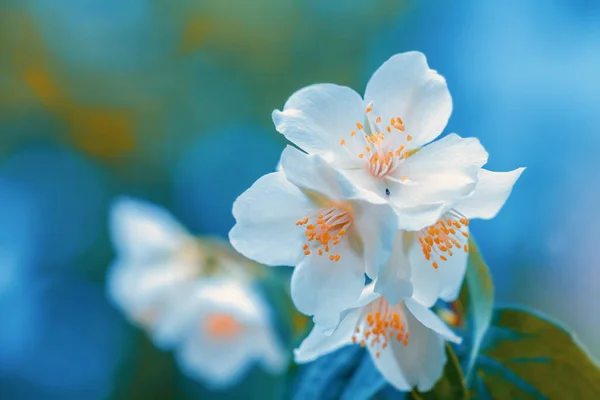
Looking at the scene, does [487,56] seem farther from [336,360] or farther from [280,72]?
[336,360]

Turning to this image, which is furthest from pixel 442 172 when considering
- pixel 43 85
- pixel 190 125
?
pixel 43 85

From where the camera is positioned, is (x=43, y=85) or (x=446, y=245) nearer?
(x=446, y=245)

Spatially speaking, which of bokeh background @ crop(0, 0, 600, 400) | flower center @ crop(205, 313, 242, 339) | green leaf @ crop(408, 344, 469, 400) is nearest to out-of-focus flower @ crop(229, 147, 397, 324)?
green leaf @ crop(408, 344, 469, 400)

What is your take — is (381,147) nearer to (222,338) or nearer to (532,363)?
(532,363)

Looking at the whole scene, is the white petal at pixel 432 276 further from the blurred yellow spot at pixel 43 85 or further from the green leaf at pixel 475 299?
the blurred yellow spot at pixel 43 85

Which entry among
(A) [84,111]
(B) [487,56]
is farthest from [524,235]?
(A) [84,111]

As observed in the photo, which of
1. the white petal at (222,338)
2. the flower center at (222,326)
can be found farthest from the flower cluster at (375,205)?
the flower center at (222,326)

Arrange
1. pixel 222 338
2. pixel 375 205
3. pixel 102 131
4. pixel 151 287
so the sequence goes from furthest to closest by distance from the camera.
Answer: pixel 102 131 < pixel 222 338 < pixel 151 287 < pixel 375 205

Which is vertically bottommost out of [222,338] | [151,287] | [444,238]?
[222,338]
